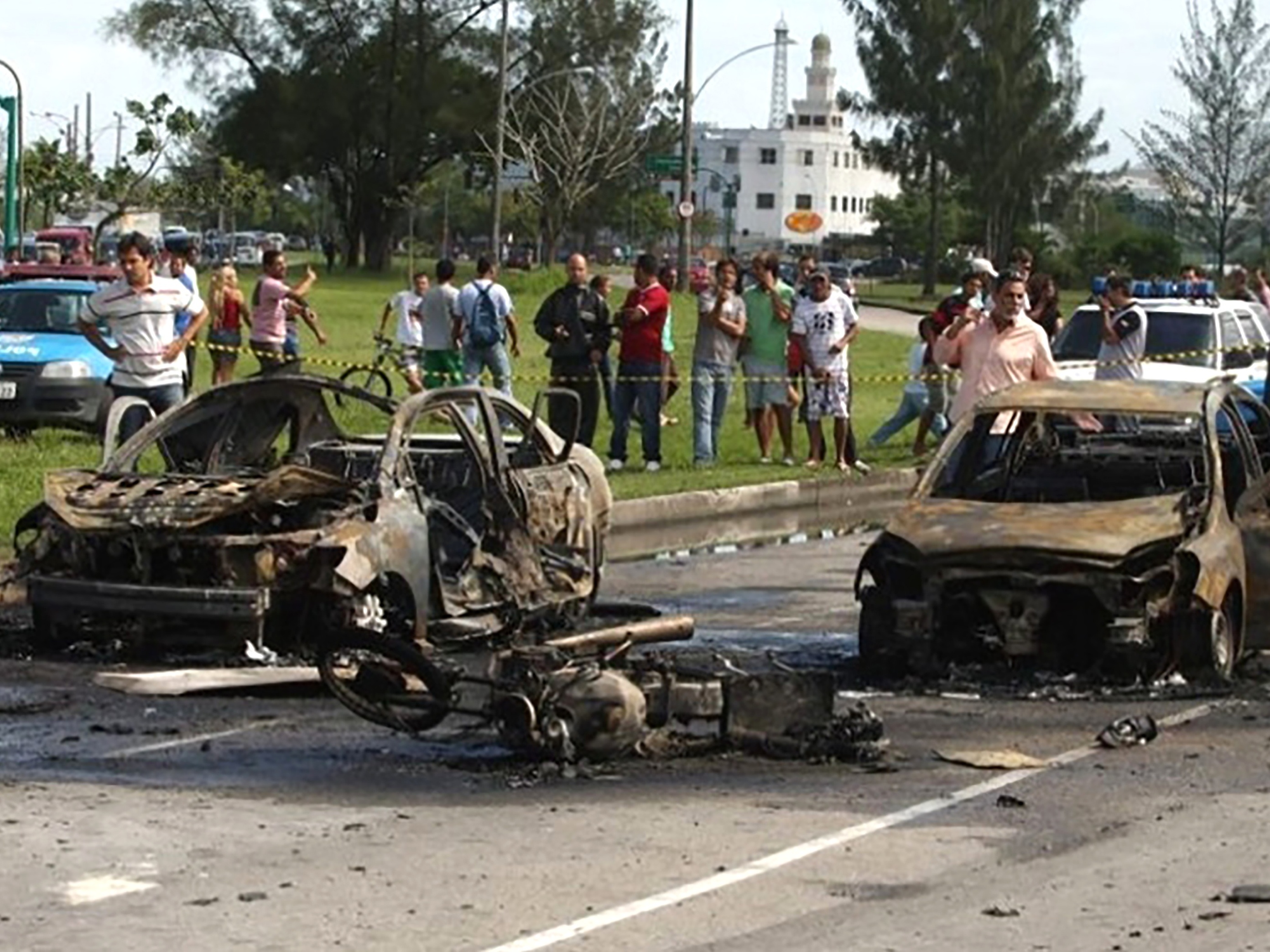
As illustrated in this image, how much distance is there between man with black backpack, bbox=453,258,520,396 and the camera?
24984 mm

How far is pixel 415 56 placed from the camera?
88438 millimetres

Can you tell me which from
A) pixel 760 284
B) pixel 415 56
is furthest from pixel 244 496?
pixel 415 56

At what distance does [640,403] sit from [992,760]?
13253 mm

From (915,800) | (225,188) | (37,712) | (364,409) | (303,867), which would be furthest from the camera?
(225,188)

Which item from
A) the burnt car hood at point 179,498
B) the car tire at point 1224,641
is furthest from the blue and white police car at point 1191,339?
the burnt car hood at point 179,498

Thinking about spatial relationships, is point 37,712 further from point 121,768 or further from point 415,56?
point 415,56

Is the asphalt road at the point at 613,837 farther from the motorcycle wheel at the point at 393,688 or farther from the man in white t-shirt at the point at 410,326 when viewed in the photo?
the man in white t-shirt at the point at 410,326

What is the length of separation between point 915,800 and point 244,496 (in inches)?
163

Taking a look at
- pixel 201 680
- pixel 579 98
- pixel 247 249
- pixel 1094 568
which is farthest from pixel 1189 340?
pixel 247 249

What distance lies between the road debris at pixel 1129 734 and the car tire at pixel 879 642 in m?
1.62

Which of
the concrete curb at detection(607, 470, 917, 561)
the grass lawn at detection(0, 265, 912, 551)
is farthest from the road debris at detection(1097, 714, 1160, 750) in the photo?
the concrete curb at detection(607, 470, 917, 561)

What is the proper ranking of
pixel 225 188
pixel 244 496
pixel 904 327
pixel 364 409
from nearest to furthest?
pixel 244 496
pixel 364 409
pixel 904 327
pixel 225 188

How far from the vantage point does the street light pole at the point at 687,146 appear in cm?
5491

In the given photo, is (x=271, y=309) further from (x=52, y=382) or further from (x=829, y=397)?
(x=829, y=397)
